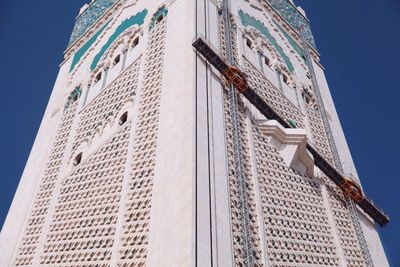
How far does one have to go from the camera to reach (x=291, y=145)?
21.0 ft

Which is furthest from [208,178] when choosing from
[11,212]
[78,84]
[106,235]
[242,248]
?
[78,84]

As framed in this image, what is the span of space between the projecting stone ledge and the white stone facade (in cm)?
1

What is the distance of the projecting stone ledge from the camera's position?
20.8ft

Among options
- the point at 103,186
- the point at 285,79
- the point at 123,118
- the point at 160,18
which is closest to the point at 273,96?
the point at 285,79

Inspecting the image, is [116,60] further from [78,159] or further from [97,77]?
[78,159]

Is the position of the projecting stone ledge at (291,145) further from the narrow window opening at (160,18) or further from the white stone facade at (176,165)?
the narrow window opening at (160,18)

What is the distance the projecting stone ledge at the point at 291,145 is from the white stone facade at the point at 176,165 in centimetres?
1

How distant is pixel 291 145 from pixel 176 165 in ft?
5.52

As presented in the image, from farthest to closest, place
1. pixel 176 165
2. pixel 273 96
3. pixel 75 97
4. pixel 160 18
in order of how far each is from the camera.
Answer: pixel 75 97 < pixel 160 18 < pixel 273 96 < pixel 176 165

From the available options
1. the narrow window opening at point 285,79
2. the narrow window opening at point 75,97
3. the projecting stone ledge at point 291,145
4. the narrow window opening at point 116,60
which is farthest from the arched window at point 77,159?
the narrow window opening at point 285,79

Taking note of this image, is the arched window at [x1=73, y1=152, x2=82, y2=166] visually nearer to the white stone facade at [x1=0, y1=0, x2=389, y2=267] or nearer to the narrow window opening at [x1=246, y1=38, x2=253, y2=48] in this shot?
the white stone facade at [x1=0, y1=0, x2=389, y2=267]

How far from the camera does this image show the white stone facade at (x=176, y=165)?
4.93 m

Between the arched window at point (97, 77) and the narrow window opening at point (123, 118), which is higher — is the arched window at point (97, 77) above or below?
above

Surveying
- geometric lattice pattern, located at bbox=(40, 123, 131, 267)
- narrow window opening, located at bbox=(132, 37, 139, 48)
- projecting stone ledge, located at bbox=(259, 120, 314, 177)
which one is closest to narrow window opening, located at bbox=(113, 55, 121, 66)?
narrow window opening, located at bbox=(132, 37, 139, 48)
